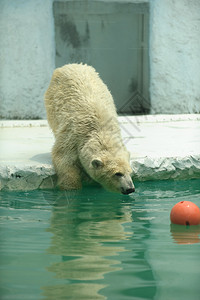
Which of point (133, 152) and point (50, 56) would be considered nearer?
point (133, 152)

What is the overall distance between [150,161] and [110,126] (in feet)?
2.14

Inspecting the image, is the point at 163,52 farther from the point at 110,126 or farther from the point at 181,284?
the point at 181,284

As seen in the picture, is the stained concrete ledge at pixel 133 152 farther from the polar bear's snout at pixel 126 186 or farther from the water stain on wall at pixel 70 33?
the water stain on wall at pixel 70 33

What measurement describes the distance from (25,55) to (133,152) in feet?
15.1

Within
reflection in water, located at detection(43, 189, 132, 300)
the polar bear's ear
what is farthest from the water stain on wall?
the polar bear's ear

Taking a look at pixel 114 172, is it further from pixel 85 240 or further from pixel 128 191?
pixel 85 240

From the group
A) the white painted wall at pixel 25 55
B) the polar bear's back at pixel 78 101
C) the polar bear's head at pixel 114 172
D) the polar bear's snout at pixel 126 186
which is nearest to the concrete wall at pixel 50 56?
the white painted wall at pixel 25 55

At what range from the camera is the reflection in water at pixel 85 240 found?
3406 mm

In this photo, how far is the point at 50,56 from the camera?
1104 centimetres

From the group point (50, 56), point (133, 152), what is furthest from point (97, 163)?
point (50, 56)

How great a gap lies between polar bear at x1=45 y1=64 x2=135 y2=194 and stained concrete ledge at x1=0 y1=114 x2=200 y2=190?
0.25m

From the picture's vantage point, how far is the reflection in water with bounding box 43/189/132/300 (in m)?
3.41

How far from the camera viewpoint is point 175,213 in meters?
4.82

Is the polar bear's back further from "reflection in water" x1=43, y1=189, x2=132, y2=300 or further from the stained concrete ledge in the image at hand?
"reflection in water" x1=43, y1=189, x2=132, y2=300
